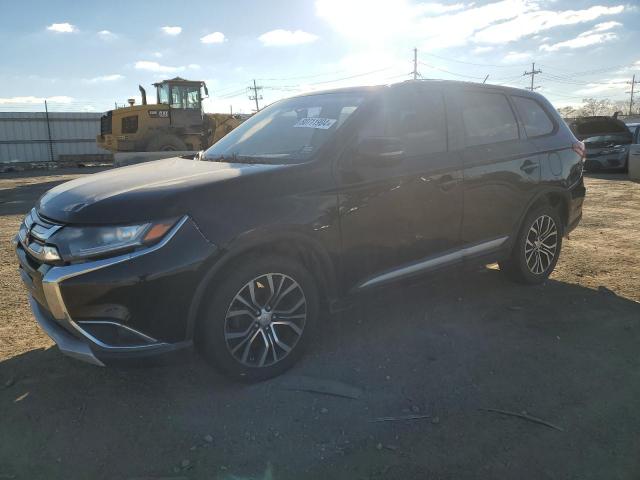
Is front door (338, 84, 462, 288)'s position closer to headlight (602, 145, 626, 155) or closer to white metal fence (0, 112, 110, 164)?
headlight (602, 145, 626, 155)

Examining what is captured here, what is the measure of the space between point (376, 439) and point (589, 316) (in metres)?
2.46

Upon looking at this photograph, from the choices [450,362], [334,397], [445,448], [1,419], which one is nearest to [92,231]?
[1,419]

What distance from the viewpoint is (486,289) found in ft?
15.3

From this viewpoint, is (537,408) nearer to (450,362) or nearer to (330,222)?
(450,362)

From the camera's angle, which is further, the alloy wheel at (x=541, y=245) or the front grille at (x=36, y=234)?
the alloy wheel at (x=541, y=245)

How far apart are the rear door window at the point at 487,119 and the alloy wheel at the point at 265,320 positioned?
2013 mm

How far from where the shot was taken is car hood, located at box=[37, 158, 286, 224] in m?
2.57

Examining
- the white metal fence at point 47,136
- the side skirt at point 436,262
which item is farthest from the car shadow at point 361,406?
the white metal fence at point 47,136

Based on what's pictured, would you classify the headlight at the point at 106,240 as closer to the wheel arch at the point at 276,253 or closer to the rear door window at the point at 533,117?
the wheel arch at the point at 276,253

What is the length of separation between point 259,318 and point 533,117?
3367mm

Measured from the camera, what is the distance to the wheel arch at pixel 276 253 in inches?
106

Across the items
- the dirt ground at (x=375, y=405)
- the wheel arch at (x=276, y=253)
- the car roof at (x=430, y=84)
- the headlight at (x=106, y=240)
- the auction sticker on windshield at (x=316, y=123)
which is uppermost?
the car roof at (x=430, y=84)

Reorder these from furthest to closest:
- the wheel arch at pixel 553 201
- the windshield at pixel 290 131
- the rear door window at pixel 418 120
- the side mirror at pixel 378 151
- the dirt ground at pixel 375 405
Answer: the wheel arch at pixel 553 201 < the rear door window at pixel 418 120 < the windshield at pixel 290 131 < the side mirror at pixel 378 151 < the dirt ground at pixel 375 405

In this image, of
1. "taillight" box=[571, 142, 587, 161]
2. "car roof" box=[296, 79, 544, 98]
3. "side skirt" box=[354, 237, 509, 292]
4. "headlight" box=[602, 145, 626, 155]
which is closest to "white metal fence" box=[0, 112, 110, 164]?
"headlight" box=[602, 145, 626, 155]
